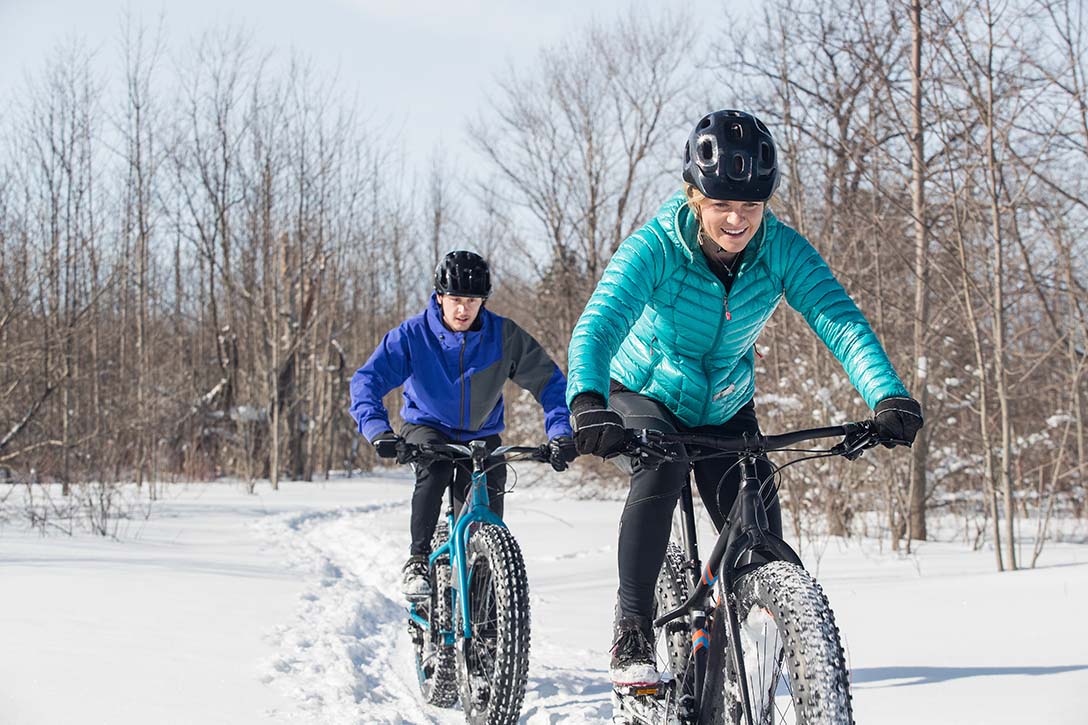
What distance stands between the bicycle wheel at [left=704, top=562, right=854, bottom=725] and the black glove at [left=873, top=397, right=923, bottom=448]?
45 cm

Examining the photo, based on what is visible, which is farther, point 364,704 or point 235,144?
point 235,144

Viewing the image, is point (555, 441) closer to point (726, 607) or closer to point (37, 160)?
point (726, 607)

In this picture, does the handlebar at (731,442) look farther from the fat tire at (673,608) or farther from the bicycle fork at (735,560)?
the fat tire at (673,608)

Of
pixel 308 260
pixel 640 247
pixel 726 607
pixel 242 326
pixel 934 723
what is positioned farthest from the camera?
pixel 242 326

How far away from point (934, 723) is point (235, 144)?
68.4ft

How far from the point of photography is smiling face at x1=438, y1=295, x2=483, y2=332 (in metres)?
4.68

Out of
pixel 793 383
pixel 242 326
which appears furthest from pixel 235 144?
pixel 793 383

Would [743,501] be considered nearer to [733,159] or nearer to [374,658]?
[733,159]

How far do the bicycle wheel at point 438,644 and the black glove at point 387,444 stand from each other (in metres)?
0.65

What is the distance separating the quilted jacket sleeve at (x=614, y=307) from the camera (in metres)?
2.57

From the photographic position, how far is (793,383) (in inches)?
412

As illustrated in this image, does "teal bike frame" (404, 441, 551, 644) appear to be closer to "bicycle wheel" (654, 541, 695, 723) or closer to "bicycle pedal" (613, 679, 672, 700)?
"bicycle wheel" (654, 541, 695, 723)

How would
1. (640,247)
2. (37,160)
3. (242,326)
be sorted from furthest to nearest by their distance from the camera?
(242,326) → (37,160) → (640,247)

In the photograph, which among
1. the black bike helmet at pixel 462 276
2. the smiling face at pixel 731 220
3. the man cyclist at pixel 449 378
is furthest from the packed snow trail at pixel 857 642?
the smiling face at pixel 731 220
